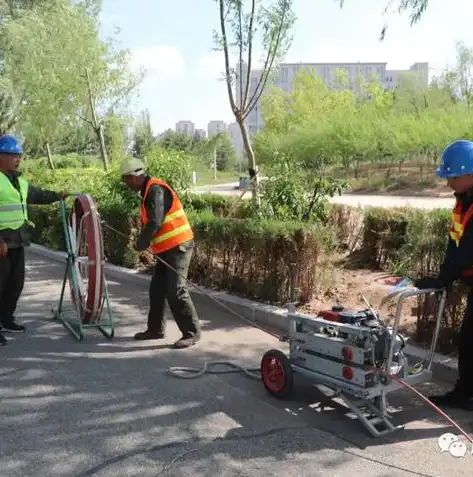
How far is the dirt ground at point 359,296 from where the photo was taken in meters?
6.18

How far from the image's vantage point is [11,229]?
6.21 m

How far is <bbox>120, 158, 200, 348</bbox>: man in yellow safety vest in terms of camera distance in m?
5.64

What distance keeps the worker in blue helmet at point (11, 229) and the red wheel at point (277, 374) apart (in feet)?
9.18

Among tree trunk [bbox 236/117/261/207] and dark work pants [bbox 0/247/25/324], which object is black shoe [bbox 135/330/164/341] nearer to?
dark work pants [bbox 0/247/25/324]

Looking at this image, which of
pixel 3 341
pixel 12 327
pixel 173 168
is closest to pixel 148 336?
pixel 3 341

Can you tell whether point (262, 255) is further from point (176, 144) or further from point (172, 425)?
point (176, 144)

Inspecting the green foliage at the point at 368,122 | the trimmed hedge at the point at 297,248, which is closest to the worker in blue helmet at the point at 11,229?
the trimmed hedge at the point at 297,248

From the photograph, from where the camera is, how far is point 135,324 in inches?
263

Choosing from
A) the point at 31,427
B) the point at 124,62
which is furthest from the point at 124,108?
the point at 31,427

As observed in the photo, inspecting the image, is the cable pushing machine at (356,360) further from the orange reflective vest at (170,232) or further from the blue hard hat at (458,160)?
the orange reflective vest at (170,232)

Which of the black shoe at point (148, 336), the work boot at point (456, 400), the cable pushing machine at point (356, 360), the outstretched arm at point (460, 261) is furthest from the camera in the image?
the black shoe at point (148, 336)

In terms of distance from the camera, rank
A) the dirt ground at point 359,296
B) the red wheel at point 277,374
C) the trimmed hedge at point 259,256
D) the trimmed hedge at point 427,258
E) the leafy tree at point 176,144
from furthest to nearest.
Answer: the leafy tree at point 176,144 → the trimmed hedge at point 259,256 → the dirt ground at point 359,296 → the trimmed hedge at point 427,258 → the red wheel at point 277,374

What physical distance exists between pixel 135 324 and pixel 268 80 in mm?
6245

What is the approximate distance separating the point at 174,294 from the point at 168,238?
0.53 meters
